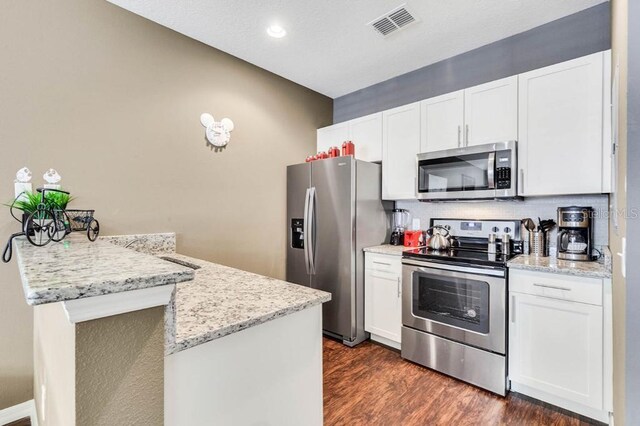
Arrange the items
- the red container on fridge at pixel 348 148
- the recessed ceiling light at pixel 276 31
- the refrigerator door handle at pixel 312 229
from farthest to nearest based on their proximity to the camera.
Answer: the red container on fridge at pixel 348 148 → the refrigerator door handle at pixel 312 229 → the recessed ceiling light at pixel 276 31

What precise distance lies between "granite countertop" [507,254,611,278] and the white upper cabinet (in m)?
1.61

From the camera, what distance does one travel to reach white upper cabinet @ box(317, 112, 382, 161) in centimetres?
317

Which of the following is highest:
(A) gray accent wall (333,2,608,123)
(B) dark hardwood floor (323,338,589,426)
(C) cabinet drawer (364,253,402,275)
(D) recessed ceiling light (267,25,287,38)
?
(D) recessed ceiling light (267,25,287,38)

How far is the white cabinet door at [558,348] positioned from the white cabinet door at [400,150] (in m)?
1.33

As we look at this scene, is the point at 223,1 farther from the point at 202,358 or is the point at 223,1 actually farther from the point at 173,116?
the point at 202,358

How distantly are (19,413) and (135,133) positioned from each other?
1.94 m

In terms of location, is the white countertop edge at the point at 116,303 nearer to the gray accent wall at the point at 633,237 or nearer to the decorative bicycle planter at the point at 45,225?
the decorative bicycle planter at the point at 45,225

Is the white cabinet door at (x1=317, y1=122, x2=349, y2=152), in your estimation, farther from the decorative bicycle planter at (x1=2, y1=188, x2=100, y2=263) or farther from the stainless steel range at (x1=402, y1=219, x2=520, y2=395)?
the decorative bicycle planter at (x1=2, y1=188, x2=100, y2=263)

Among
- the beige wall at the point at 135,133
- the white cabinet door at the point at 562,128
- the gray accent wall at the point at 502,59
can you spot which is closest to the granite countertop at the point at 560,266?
the white cabinet door at the point at 562,128

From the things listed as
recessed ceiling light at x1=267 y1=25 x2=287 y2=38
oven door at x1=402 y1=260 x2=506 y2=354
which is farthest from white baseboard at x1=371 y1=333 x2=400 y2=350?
recessed ceiling light at x1=267 y1=25 x2=287 y2=38

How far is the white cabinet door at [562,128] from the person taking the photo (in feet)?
6.48

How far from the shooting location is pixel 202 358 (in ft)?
2.65

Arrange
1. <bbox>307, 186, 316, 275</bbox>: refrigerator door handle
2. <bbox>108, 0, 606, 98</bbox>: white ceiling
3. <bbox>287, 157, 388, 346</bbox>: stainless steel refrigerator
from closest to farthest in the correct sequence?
<bbox>108, 0, 606, 98</bbox>: white ceiling < <bbox>287, 157, 388, 346</bbox>: stainless steel refrigerator < <bbox>307, 186, 316, 275</bbox>: refrigerator door handle

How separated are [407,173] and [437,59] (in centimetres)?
118
